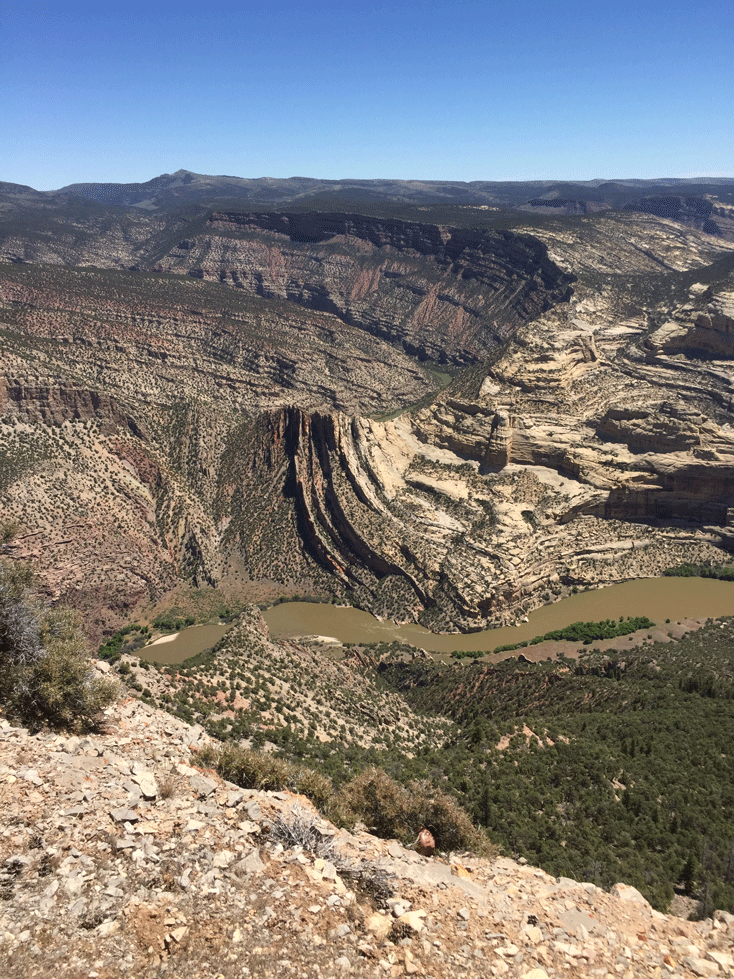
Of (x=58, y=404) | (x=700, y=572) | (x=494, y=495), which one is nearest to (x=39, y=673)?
(x=494, y=495)

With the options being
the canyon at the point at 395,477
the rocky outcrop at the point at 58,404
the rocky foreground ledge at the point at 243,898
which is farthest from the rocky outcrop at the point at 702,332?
the rocky foreground ledge at the point at 243,898

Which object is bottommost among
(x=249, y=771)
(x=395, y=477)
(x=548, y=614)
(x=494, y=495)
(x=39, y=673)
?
(x=548, y=614)

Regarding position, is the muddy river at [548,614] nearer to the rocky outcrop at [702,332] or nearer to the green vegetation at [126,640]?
the green vegetation at [126,640]

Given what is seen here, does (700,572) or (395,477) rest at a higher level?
(395,477)

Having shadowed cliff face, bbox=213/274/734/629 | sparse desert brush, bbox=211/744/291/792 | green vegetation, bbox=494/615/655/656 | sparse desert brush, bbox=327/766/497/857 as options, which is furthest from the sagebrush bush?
shadowed cliff face, bbox=213/274/734/629

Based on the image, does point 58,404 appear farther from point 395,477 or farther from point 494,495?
point 494,495

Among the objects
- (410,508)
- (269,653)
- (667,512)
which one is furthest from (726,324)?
(269,653)
